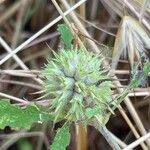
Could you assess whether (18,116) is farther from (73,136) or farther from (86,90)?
(73,136)

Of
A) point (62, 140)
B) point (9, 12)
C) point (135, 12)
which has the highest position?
point (9, 12)

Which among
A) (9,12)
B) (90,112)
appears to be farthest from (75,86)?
(9,12)

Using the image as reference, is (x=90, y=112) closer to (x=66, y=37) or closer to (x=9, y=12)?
(x=66, y=37)

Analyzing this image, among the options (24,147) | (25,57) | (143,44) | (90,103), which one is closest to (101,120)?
(90,103)

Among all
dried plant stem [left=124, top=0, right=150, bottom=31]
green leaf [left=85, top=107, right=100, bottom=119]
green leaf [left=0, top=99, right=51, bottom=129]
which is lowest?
green leaf [left=85, top=107, right=100, bottom=119]

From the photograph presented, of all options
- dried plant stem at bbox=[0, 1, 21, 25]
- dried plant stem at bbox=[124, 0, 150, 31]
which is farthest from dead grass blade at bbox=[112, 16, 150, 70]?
dried plant stem at bbox=[0, 1, 21, 25]

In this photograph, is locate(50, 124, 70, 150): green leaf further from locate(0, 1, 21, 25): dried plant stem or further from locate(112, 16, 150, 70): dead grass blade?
locate(0, 1, 21, 25): dried plant stem
